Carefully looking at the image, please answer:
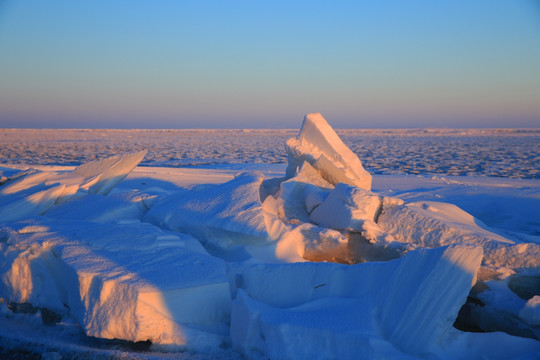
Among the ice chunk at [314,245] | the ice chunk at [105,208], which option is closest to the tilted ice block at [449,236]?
the ice chunk at [314,245]

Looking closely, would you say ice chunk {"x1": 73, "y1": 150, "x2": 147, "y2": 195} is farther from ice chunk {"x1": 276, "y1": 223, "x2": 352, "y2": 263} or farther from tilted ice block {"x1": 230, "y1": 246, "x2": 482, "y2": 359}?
tilted ice block {"x1": 230, "y1": 246, "x2": 482, "y2": 359}

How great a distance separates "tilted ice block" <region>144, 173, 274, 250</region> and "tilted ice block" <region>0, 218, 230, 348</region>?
0.25 metres

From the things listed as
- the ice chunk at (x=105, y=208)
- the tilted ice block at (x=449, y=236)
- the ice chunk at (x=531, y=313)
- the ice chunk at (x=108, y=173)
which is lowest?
the ice chunk at (x=531, y=313)

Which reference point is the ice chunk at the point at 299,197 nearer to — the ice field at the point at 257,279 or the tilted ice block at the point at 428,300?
the ice field at the point at 257,279

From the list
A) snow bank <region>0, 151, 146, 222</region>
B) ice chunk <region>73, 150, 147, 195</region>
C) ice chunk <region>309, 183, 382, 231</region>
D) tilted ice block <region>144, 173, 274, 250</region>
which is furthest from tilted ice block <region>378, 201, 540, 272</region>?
snow bank <region>0, 151, 146, 222</region>

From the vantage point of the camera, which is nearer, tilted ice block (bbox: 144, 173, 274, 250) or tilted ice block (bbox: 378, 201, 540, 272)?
tilted ice block (bbox: 378, 201, 540, 272)

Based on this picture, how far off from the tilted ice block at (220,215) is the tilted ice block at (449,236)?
1.04 metres

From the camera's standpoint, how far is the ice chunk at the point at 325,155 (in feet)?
14.3

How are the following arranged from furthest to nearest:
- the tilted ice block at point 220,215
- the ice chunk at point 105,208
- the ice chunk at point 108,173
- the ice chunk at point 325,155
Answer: the ice chunk at point 108,173, the ice chunk at point 325,155, the ice chunk at point 105,208, the tilted ice block at point 220,215

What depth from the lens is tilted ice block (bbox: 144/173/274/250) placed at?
311 cm

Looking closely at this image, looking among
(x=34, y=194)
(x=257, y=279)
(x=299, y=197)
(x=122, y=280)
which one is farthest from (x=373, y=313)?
(x=34, y=194)

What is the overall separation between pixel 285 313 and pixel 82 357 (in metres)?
1.04

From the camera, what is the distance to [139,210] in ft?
12.8

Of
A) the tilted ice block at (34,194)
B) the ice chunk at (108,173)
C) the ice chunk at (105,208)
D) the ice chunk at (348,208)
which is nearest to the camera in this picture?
the ice chunk at (348,208)
